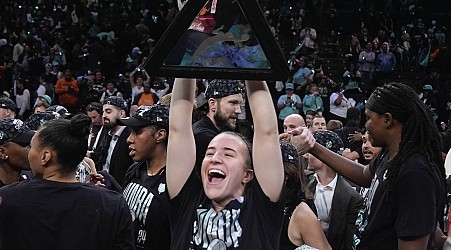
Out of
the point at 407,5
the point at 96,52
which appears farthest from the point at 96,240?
the point at 407,5

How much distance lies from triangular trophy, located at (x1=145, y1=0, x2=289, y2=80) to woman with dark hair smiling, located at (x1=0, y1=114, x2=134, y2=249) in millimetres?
835

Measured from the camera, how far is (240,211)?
128 inches

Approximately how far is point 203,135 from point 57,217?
5.20 feet

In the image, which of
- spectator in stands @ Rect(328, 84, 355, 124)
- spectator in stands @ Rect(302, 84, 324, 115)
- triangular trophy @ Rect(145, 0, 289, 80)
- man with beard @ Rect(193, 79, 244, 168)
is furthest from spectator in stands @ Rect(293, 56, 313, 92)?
triangular trophy @ Rect(145, 0, 289, 80)

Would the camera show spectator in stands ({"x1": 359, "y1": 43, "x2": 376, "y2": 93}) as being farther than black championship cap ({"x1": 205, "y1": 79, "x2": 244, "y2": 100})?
Yes

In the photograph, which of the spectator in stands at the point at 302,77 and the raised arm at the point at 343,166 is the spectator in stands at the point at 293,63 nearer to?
the spectator in stands at the point at 302,77

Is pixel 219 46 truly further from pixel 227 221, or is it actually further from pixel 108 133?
pixel 108 133

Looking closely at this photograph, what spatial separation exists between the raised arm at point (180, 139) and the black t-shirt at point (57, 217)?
420 mm

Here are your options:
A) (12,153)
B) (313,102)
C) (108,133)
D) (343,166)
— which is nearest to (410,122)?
(343,166)

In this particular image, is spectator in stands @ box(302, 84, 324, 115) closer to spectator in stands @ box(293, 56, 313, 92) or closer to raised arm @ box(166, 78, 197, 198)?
spectator in stands @ box(293, 56, 313, 92)

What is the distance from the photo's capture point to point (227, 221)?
10.6 feet

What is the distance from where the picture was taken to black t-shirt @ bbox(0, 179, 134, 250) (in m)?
3.51

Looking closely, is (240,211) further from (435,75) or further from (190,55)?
(435,75)

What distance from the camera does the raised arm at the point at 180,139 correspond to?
332 cm
